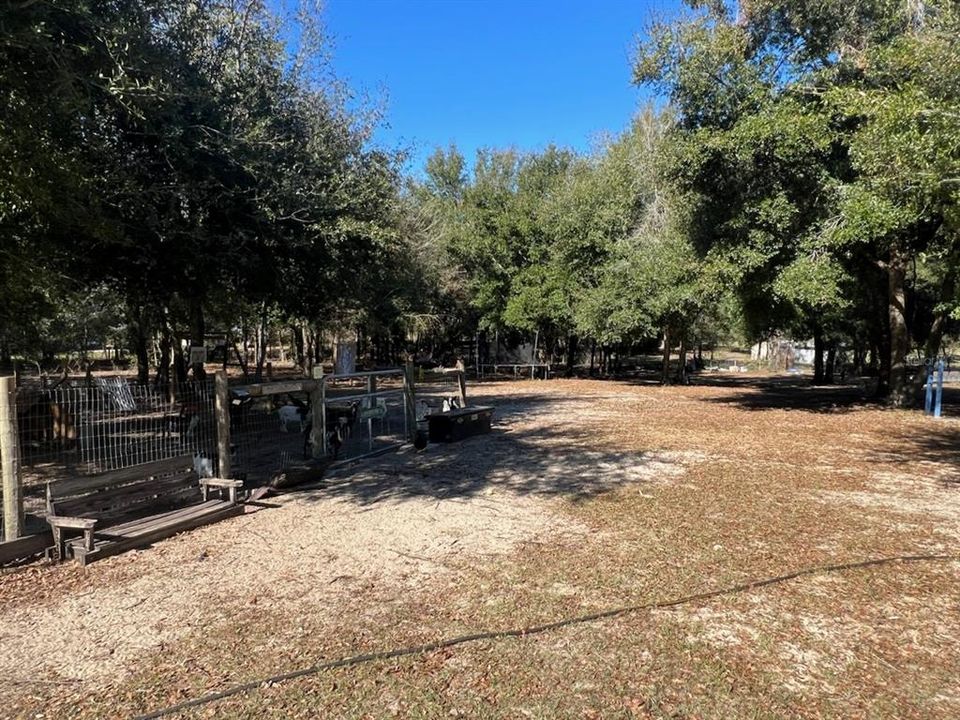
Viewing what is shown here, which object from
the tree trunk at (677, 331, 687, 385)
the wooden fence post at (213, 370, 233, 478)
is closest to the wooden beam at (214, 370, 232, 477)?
the wooden fence post at (213, 370, 233, 478)

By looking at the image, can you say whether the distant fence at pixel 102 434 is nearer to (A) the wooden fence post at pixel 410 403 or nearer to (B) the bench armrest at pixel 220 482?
(B) the bench armrest at pixel 220 482

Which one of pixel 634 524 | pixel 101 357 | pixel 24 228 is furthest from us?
pixel 101 357

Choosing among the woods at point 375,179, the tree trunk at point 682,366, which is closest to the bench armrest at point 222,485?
the woods at point 375,179

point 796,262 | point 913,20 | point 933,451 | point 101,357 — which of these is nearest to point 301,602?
point 933,451

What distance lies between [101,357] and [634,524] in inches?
1870

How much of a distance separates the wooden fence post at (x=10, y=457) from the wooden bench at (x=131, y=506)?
22cm

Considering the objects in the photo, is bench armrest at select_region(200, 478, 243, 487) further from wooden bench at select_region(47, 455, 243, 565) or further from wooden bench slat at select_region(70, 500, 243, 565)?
wooden bench slat at select_region(70, 500, 243, 565)

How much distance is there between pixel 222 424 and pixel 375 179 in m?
5.48

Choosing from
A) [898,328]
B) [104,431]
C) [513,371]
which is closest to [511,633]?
[104,431]

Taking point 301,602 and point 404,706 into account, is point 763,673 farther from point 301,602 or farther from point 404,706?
point 301,602

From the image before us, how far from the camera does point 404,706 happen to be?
286cm

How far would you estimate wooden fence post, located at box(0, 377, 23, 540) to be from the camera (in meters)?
4.67

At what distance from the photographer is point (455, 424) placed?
10383 mm

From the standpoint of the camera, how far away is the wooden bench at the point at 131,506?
15.8ft
